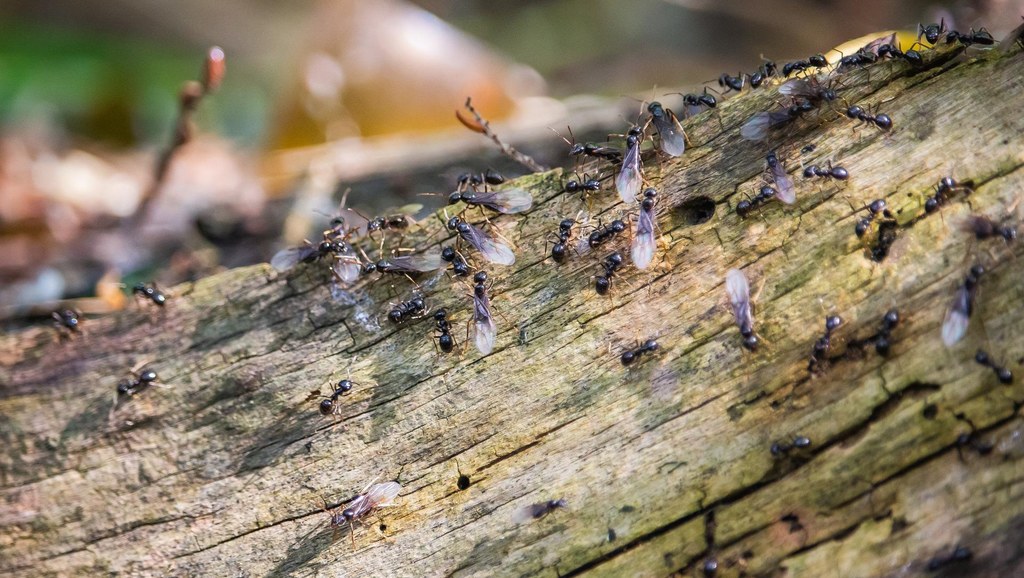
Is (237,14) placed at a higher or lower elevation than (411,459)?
higher

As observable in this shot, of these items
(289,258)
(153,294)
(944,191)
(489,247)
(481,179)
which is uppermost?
(481,179)

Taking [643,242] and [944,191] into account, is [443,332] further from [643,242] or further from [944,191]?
[944,191]

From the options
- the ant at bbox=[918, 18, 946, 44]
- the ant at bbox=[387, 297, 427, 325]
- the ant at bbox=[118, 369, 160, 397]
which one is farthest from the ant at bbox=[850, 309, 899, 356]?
the ant at bbox=[118, 369, 160, 397]

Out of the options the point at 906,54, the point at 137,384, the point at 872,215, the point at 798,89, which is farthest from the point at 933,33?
the point at 137,384

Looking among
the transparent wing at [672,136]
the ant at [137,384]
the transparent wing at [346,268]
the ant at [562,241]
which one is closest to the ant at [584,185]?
the ant at [562,241]

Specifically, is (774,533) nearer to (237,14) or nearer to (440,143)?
(440,143)

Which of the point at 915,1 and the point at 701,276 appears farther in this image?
the point at 915,1

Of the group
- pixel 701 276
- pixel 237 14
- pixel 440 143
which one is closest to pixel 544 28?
pixel 237 14
